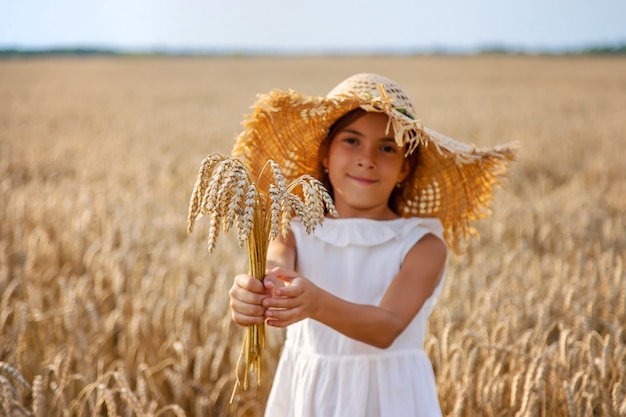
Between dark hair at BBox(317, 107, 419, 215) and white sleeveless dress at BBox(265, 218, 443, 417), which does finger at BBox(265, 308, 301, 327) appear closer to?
white sleeveless dress at BBox(265, 218, 443, 417)

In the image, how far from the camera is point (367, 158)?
6.40 ft

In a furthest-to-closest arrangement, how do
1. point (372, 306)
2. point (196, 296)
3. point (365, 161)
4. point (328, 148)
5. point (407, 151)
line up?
point (196, 296) < point (328, 148) < point (407, 151) < point (365, 161) < point (372, 306)

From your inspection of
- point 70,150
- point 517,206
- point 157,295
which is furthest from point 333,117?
point 70,150

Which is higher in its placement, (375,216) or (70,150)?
(375,216)

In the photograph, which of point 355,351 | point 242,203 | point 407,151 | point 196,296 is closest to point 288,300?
point 242,203

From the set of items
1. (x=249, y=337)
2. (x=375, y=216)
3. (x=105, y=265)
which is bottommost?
(x=105, y=265)

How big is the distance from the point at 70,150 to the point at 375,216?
702cm

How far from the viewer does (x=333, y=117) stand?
2.04 m

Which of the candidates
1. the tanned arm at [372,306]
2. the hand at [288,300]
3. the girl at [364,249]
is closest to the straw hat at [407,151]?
the girl at [364,249]

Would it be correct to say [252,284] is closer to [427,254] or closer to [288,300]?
[288,300]

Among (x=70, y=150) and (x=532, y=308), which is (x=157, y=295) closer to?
(x=532, y=308)

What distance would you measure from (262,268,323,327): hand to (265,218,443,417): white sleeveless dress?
474 millimetres

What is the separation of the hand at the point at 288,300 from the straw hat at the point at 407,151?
0.64 m

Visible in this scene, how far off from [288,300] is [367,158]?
654 millimetres
